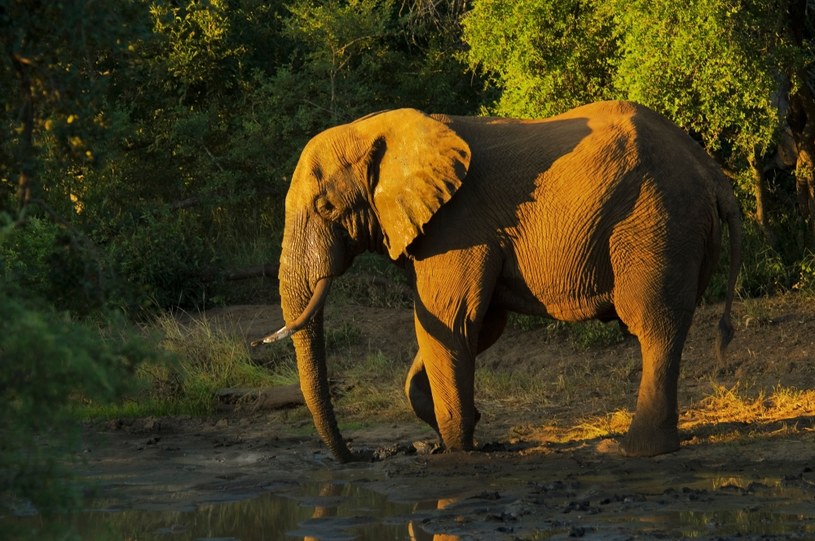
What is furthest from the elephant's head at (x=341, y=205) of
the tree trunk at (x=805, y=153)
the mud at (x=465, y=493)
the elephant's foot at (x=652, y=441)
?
the tree trunk at (x=805, y=153)

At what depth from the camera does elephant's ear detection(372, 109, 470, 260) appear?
10086 millimetres

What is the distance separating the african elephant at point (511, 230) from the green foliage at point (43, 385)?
4013 mm

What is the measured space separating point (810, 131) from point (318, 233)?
6.21m

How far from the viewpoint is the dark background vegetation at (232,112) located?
6816 millimetres

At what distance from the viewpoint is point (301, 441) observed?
11.7m

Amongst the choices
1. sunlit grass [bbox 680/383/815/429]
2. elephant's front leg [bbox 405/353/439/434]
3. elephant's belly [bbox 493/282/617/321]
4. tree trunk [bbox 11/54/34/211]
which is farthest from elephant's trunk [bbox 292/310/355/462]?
tree trunk [bbox 11/54/34/211]

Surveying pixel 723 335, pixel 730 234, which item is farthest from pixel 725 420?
pixel 730 234

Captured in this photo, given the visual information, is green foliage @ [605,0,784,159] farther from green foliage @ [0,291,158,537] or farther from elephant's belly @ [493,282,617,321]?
green foliage @ [0,291,158,537]

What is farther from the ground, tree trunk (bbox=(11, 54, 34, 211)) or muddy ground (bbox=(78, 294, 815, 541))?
tree trunk (bbox=(11, 54, 34, 211))

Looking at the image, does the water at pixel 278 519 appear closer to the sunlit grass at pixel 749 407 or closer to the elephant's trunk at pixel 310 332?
the elephant's trunk at pixel 310 332

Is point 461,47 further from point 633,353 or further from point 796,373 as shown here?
point 796,373

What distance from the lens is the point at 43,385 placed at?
6.05 m

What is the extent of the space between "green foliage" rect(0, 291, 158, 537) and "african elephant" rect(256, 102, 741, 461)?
4.01m

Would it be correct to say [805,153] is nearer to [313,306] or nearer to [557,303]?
[557,303]
